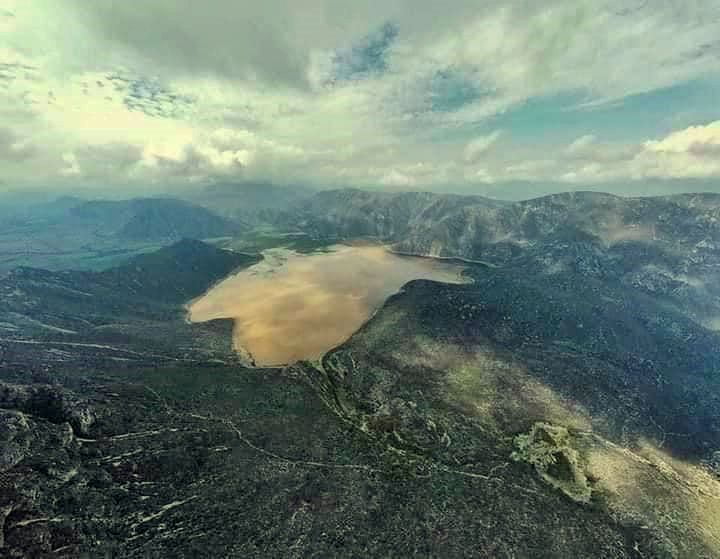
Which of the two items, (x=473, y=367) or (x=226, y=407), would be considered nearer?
(x=226, y=407)

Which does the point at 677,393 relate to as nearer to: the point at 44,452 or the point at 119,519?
the point at 119,519

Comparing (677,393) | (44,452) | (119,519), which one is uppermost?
(44,452)

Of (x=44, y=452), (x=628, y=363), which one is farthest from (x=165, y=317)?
(x=628, y=363)


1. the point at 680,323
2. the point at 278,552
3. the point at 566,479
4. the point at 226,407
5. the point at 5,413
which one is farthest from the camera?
the point at 680,323

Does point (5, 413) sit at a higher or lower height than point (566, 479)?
higher

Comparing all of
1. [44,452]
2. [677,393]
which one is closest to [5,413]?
[44,452]

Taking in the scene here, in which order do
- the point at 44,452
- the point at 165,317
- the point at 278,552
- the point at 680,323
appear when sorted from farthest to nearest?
the point at 165,317, the point at 680,323, the point at 44,452, the point at 278,552

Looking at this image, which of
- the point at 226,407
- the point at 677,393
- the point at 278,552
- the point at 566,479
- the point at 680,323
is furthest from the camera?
the point at 680,323

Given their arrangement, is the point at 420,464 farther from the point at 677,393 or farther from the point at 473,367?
the point at 677,393

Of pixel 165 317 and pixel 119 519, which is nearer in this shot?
pixel 119 519
